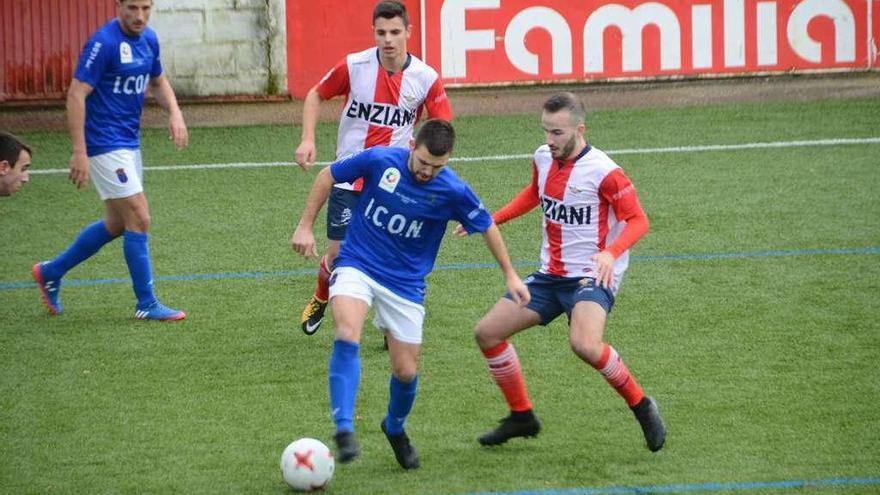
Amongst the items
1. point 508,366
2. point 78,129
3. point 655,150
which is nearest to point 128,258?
point 78,129

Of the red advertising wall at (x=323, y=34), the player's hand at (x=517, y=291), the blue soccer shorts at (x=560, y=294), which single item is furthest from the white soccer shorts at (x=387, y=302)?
the red advertising wall at (x=323, y=34)

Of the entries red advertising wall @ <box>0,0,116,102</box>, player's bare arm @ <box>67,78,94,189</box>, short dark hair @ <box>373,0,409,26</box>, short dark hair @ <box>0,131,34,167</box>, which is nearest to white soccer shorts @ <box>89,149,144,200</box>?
player's bare arm @ <box>67,78,94,189</box>

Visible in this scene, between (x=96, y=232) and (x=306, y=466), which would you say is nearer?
(x=306, y=466)

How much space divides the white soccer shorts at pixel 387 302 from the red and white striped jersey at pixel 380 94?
6.97 ft

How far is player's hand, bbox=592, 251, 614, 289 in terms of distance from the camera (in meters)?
6.48

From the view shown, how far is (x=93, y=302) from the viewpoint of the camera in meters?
9.61

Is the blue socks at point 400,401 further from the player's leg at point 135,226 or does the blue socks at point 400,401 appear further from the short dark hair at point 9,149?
the player's leg at point 135,226

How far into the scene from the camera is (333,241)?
28.7 ft

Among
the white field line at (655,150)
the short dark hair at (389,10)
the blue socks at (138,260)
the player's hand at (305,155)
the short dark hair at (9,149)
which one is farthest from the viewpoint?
the white field line at (655,150)

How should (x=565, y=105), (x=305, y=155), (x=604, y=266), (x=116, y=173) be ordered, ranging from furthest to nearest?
(x=116, y=173), (x=305, y=155), (x=565, y=105), (x=604, y=266)

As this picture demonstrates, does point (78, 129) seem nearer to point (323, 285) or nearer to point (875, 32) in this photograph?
point (323, 285)

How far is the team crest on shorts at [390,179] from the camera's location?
21.4 feet

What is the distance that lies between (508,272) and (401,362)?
0.63 meters

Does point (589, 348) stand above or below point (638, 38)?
below
